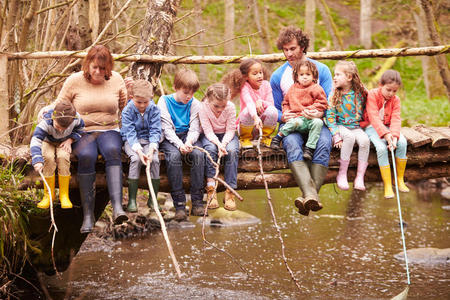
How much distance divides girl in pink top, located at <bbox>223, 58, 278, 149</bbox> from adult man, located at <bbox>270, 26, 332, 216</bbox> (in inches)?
5.5

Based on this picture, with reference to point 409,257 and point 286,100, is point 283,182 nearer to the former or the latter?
point 286,100

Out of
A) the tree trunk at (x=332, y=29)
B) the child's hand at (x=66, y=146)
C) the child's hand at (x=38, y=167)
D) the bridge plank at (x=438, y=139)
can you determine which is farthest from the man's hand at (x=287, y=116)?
the tree trunk at (x=332, y=29)

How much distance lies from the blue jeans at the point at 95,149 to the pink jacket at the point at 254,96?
1124 mm

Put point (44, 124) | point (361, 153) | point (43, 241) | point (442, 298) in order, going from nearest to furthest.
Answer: point (44, 124), point (361, 153), point (43, 241), point (442, 298)

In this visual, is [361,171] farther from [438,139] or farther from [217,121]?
[217,121]

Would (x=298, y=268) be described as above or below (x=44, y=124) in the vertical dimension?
below

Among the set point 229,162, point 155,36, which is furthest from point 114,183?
point 155,36

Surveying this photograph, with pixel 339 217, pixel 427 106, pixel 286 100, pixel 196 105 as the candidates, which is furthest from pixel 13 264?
pixel 427 106

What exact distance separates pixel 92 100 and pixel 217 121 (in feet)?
3.39

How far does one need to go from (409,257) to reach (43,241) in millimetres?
4279

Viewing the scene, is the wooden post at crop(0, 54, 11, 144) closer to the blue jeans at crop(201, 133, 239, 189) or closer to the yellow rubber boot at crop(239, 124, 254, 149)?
the blue jeans at crop(201, 133, 239, 189)

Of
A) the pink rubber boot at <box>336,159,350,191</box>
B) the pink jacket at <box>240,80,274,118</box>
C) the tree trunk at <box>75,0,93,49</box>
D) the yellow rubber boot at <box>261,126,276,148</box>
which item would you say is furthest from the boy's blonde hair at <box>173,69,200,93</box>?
the tree trunk at <box>75,0,93,49</box>

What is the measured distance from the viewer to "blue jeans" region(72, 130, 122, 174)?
14.1 feet

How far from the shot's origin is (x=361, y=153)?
4.72 m
